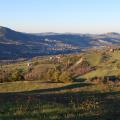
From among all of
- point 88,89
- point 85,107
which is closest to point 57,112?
point 85,107

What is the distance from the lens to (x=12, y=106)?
21188mm

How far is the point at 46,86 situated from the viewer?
35.0 m

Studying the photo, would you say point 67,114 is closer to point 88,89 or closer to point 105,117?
point 105,117

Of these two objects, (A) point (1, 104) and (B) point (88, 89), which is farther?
(B) point (88, 89)

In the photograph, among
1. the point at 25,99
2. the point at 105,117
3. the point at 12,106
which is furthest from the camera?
the point at 25,99

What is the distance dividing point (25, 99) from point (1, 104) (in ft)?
7.45

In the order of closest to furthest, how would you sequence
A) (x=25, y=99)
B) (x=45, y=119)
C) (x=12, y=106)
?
(x=45, y=119) → (x=12, y=106) → (x=25, y=99)

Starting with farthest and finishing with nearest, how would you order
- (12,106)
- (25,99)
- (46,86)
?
(46,86) → (25,99) → (12,106)

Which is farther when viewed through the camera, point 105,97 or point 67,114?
point 105,97

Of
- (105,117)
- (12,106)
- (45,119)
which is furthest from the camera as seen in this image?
(12,106)

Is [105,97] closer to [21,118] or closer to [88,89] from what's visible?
[88,89]

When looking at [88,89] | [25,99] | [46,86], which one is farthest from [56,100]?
[46,86]

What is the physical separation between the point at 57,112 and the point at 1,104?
150 inches

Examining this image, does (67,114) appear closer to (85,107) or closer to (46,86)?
(85,107)
